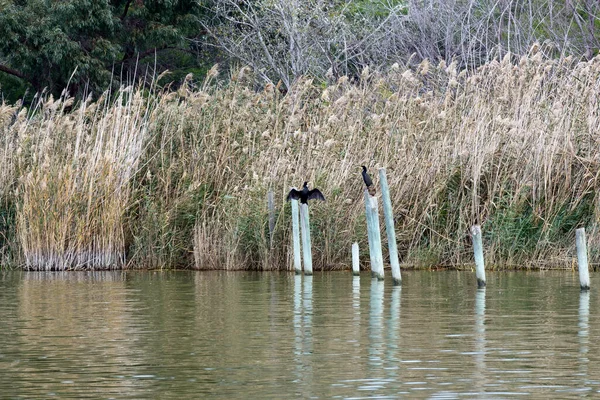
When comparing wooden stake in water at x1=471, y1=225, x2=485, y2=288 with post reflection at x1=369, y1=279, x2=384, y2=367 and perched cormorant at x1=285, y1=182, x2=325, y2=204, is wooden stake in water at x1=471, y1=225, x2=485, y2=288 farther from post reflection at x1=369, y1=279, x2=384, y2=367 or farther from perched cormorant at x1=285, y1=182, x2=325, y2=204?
perched cormorant at x1=285, y1=182, x2=325, y2=204

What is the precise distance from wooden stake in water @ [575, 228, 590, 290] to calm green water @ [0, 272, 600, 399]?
0.14 metres

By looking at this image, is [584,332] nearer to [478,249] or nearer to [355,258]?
[478,249]

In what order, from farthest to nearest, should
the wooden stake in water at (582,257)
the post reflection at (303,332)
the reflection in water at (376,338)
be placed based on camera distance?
1. the wooden stake in water at (582,257)
2. the post reflection at (303,332)
3. the reflection in water at (376,338)

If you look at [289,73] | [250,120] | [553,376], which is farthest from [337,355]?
[289,73]

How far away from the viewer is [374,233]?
14703 mm

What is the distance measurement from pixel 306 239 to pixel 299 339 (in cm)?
600

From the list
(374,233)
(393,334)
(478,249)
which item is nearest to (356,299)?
(478,249)

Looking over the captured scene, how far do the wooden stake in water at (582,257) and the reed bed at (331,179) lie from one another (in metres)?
3.12

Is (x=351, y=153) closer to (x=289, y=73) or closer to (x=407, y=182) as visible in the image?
(x=407, y=182)

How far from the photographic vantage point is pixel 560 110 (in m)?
16.9

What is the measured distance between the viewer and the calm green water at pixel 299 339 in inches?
302

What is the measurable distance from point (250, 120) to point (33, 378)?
1032 centimetres

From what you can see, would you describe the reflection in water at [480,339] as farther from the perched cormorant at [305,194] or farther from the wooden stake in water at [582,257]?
the perched cormorant at [305,194]

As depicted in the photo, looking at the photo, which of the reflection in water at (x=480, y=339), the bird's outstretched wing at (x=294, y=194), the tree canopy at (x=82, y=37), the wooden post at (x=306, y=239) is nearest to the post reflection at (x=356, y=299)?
the wooden post at (x=306, y=239)
